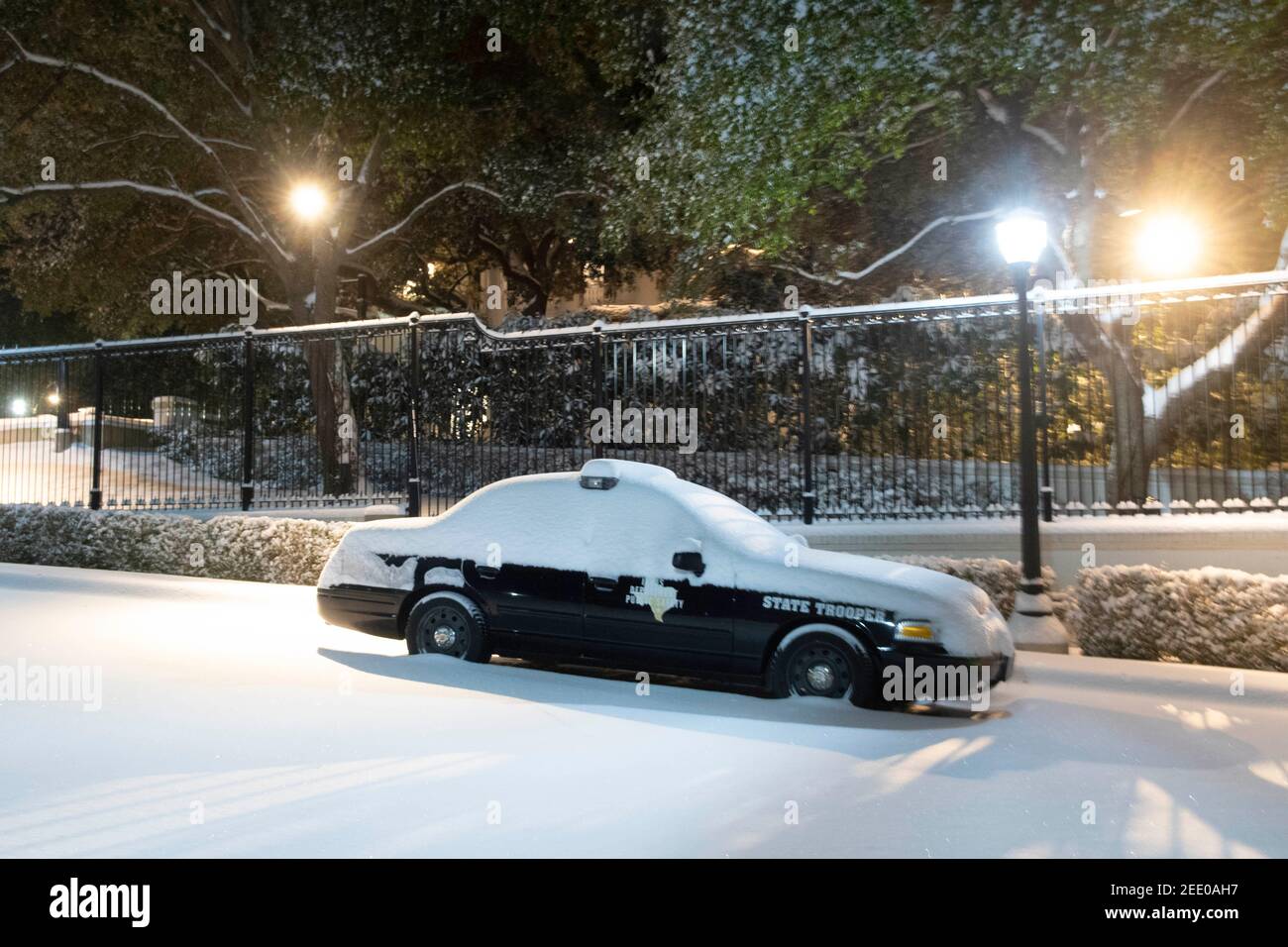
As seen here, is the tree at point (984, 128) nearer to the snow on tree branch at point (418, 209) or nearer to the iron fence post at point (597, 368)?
the iron fence post at point (597, 368)

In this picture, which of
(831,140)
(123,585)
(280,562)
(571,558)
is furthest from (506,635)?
(831,140)

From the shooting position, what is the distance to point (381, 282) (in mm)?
28688

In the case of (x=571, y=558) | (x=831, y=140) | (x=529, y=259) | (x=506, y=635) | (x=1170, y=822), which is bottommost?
(x=1170, y=822)

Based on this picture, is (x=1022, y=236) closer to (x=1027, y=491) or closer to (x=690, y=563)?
(x=1027, y=491)

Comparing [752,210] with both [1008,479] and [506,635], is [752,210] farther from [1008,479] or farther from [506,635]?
[506,635]

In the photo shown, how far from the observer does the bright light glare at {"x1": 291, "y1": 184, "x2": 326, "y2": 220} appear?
18562 millimetres

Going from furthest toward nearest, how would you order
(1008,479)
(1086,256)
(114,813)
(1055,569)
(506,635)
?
(1086,256), (1008,479), (1055,569), (506,635), (114,813)

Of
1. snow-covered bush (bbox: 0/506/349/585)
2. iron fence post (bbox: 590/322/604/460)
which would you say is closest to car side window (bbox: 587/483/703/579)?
iron fence post (bbox: 590/322/604/460)

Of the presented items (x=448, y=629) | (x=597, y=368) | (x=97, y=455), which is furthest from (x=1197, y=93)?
(x=97, y=455)

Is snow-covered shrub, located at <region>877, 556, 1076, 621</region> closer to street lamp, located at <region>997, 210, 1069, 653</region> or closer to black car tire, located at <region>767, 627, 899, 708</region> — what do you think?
street lamp, located at <region>997, 210, 1069, 653</region>

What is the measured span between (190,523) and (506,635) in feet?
24.1

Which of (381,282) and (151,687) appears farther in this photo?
(381,282)

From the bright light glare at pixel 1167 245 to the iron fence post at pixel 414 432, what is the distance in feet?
34.3

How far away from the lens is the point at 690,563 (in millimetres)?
8188
